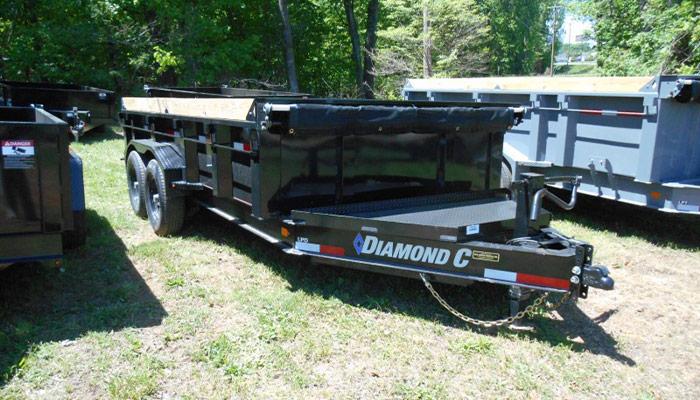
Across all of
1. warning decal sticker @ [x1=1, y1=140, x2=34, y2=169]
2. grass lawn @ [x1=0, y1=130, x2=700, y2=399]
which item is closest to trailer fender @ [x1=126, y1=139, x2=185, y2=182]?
grass lawn @ [x1=0, y1=130, x2=700, y2=399]

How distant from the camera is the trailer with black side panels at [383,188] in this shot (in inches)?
156

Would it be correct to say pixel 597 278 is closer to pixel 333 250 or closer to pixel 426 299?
pixel 426 299

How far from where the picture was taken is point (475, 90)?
8367mm

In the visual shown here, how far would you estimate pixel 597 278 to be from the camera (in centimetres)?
362

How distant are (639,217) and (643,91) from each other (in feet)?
7.15

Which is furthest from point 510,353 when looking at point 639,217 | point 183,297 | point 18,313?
point 639,217

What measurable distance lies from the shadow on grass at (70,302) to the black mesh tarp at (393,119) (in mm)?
1934

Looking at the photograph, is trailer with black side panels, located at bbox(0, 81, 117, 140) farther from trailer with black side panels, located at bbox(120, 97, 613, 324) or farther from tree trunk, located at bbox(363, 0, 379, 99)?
tree trunk, located at bbox(363, 0, 379, 99)

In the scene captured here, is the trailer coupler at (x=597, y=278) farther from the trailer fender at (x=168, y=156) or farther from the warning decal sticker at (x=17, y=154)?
the trailer fender at (x=168, y=156)

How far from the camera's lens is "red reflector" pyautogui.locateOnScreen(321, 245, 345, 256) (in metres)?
4.35

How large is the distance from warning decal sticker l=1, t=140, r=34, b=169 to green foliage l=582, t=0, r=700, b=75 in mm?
12523

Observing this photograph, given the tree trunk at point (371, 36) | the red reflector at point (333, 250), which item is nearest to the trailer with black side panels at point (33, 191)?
the red reflector at point (333, 250)

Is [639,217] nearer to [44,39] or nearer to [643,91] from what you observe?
[643,91]

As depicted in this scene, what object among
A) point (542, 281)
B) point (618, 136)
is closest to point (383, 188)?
point (542, 281)
